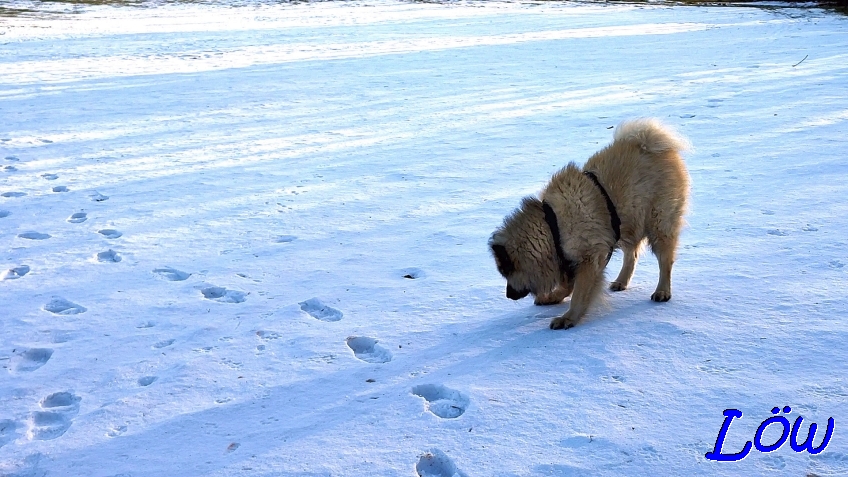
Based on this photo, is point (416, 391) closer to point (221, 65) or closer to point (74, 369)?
point (74, 369)

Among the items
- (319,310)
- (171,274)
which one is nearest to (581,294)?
(319,310)

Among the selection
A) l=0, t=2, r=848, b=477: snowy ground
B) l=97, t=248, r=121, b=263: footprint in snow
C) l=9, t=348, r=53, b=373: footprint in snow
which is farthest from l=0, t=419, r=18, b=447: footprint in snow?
l=97, t=248, r=121, b=263: footprint in snow

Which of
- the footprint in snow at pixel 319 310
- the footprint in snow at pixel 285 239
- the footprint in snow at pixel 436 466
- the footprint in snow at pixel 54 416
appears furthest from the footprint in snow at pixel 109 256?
the footprint in snow at pixel 436 466

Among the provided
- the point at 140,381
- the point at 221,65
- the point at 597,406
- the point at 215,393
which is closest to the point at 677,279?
the point at 597,406

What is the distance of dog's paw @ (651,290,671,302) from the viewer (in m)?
4.06

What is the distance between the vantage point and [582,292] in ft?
12.8

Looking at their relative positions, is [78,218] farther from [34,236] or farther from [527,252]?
[527,252]

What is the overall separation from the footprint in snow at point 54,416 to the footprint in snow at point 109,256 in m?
1.75

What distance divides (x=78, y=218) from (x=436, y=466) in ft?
13.5

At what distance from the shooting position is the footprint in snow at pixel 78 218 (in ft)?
18.2

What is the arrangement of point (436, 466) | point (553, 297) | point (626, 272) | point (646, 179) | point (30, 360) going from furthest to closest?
point (626, 272) → point (553, 297) → point (646, 179) → point (30, 360) → point (436, 466)

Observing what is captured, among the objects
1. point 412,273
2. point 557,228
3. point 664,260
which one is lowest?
point 412,273

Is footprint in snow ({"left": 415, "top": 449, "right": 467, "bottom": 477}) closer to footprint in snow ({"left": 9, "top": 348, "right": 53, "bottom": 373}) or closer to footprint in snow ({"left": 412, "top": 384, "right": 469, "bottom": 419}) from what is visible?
footprint in snow ({"left": 412, "top": 384, "right": 469, "bottom": 419})

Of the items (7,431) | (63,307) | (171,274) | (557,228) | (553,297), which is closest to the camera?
(7,431)
